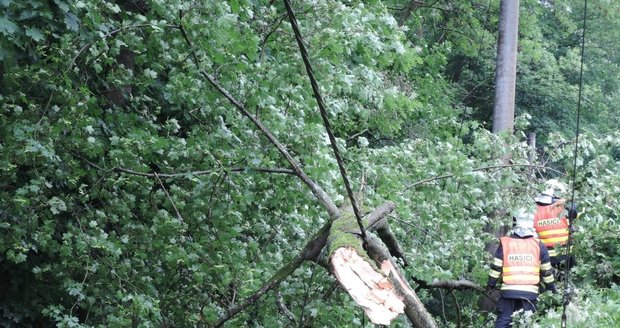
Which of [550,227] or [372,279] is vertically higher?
[550,227]

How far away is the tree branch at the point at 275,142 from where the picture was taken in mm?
6496

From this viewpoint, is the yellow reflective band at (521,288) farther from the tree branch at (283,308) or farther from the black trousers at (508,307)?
the tree branch at (283,308)

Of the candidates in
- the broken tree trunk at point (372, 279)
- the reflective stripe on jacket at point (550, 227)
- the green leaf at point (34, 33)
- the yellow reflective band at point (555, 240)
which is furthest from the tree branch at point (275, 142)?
the yellow reflective band at point (555, 240)

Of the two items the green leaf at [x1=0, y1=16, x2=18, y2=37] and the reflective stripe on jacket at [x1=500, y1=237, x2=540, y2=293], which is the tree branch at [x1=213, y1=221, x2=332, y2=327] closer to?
the green leaf at [x1=0, y1=16, x2=18, y2=37]

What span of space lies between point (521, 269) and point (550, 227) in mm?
1560

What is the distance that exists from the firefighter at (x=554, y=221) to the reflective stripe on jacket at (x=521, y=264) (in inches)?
12.7

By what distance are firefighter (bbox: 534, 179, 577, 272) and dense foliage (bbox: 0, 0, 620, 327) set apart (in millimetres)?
194

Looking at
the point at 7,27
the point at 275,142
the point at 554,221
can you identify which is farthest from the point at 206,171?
the point at 554,221

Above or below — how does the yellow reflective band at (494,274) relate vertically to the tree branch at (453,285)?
above

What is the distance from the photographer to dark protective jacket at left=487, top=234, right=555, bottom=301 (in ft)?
29.9

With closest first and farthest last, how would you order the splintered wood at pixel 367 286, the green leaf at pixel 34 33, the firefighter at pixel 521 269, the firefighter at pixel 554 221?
1. the splintered wood at pixel 367 286
2. the green leaf at pixel 34 33
3. the firefighter at pixel 554 221
4. the firefighter at pixel 521 269

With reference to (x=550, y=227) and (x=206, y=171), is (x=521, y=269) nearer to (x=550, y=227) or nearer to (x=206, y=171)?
(x=550, y=227)

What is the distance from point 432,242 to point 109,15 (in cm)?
332

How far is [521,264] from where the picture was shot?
9.10 m
